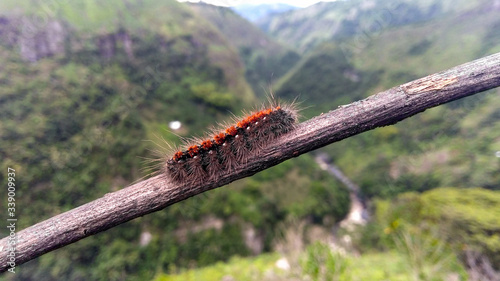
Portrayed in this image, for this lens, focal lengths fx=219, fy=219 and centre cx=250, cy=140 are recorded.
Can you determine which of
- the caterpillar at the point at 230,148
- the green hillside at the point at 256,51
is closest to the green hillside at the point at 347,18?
the green hillside at the point at 256,51

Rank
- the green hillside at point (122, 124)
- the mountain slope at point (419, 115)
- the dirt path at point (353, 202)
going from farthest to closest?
the dirt path at point (353, 202) → the mountain slope at point (419, 115) → the green hillside at point (122, 124)

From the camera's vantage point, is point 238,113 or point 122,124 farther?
point 122,124

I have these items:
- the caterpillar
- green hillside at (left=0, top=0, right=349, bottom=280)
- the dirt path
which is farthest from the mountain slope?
green hillside at (left=0, top=0, right=349, bottom=280)

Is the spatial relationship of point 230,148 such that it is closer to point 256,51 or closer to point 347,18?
point 347,18

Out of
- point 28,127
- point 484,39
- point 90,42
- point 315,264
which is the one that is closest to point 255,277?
point 315,264

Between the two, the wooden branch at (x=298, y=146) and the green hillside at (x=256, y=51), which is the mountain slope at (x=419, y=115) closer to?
the wooden branch at (x=298, y=146)

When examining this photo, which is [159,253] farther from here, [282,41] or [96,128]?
[282,41]

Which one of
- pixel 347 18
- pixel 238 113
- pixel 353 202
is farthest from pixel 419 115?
pixel 238 113
